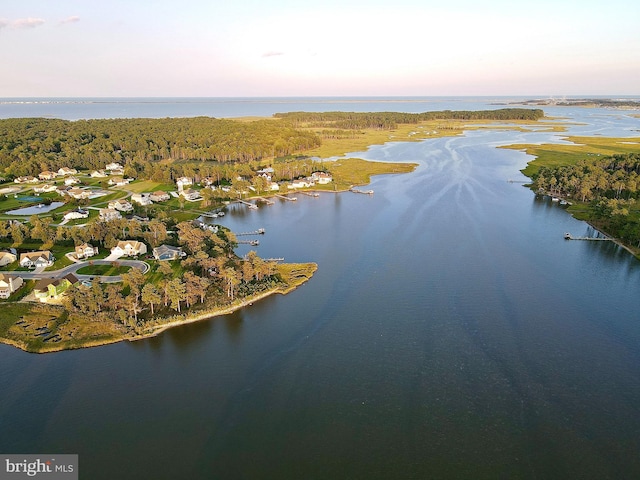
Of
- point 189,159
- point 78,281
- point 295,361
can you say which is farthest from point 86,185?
point 295,361

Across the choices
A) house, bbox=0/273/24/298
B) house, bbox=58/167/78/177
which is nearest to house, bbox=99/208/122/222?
house, bbox=0/273/24/298

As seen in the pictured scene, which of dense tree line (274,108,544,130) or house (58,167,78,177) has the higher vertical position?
dense tree line (274,108,544,130)

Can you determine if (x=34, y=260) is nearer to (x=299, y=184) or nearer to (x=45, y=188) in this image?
(x=45, y=188)

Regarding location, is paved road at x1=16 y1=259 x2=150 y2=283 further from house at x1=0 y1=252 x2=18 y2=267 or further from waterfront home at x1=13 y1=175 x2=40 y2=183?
waterfront home at x1=13 y1=175 x2=40 y2=183

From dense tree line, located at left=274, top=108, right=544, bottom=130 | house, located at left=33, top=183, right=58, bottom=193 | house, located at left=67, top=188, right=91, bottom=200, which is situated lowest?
house, located at left=67, top=188, right=91, bottom=200

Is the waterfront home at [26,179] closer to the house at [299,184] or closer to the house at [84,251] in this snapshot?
the house at [84,251]

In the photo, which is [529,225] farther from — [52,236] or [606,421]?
[52,236]

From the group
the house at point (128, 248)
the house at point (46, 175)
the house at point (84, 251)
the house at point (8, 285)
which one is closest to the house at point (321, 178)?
the house at point (128, 248)
